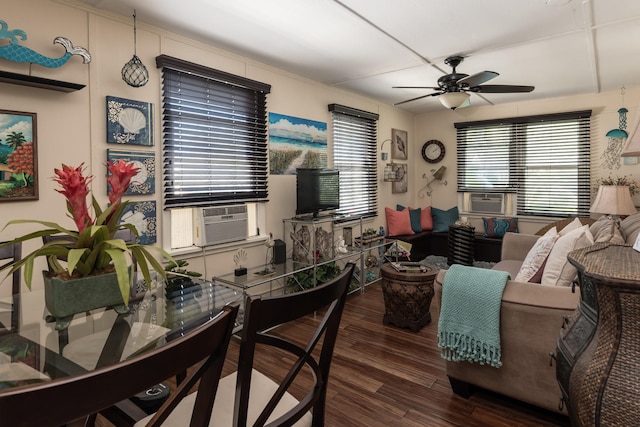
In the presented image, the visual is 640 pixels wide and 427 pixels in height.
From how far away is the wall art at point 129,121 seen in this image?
2.62 m

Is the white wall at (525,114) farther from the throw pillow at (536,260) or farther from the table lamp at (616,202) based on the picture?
the throw pillow at (536,260)

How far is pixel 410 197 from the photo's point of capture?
648cm

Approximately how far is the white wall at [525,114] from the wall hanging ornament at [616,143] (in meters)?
0.04

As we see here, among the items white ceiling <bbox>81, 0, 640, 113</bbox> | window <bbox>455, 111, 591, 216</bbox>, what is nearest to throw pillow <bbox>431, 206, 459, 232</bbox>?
window <bbox>455, 111, 591, 216</bbox>

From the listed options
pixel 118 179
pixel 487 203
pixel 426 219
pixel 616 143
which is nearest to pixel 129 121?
pixel 118 179

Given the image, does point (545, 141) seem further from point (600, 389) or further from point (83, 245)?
point (83, 245)

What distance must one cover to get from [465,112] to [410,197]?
164 centimetres

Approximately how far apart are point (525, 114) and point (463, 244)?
87.0 inches

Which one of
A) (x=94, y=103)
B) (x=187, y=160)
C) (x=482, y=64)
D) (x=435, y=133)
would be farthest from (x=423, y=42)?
(x=435, y=133)

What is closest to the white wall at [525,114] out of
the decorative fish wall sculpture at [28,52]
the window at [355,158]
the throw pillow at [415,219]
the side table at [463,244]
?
the throw pillow at [415,219]

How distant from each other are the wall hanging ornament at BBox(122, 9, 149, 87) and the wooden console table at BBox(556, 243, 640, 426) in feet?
9.23

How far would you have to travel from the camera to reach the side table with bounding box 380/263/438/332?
10.4 ft

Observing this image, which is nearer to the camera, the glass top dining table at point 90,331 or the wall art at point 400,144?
the glass top dining table at point 90,331

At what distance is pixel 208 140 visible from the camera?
3281mm
